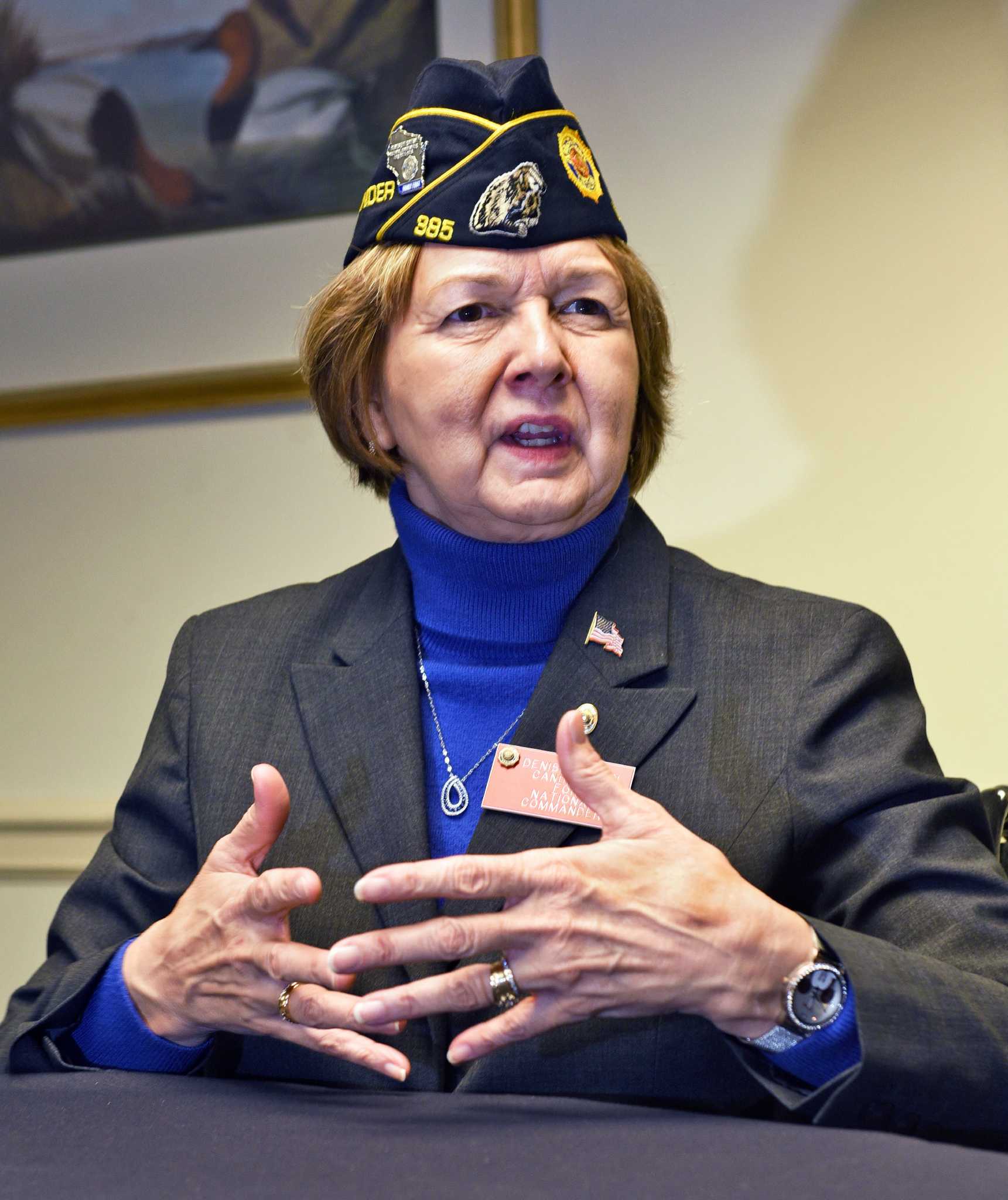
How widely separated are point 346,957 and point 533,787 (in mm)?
397

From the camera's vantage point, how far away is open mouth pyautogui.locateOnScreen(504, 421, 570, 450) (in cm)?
157

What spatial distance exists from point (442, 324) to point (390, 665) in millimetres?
405

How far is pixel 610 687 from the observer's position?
1.50 meters

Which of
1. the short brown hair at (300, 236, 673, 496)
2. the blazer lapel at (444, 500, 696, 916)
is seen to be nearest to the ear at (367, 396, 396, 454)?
the short brown hair at (300, 236, 673, 496)

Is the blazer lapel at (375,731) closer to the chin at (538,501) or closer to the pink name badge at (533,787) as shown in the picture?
the pink name badge at (533,787)

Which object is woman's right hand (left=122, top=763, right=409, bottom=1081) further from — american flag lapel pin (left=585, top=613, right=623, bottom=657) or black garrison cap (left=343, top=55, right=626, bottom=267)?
black garrison cap (left=343, top=55, right=626, bottom=267)

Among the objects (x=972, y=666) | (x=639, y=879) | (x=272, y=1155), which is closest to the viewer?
(x=272, y=1155)

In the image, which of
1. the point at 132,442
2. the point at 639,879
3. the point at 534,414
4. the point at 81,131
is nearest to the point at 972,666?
the point at 534,414

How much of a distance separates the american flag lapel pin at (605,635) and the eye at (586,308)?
365 mm

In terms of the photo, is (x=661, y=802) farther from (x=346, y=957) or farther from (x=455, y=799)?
(x=346, y=957)

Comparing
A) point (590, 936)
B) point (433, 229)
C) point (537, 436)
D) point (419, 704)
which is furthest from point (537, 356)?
point (590, 936)

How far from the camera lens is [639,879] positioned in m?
1.10

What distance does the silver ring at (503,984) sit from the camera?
3.60 feet

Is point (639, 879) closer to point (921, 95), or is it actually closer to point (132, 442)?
point (921, 95)
